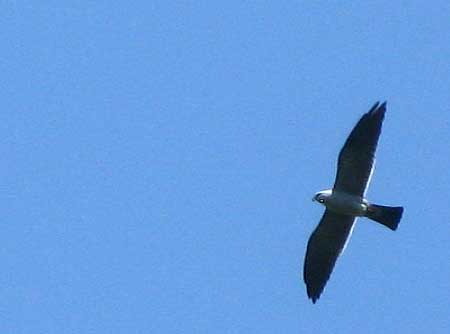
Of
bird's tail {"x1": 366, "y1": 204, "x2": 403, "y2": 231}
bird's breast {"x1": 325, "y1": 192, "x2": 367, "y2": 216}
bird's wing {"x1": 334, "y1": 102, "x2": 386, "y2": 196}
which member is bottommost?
bird's tail {"x1": 366, "y1": 204, "x2": 403, "y2": 231}

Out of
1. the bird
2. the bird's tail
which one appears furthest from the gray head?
the bird's tail

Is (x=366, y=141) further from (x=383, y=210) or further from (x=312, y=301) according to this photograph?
(x=312, y=301)

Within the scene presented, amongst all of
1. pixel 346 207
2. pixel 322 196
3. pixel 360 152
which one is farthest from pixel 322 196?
pixel 360 152

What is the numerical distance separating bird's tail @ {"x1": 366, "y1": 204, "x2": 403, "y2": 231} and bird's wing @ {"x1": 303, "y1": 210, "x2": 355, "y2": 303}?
0.79 meters

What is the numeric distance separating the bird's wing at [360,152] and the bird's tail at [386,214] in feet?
1.46

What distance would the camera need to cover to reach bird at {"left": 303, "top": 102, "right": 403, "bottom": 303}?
85.5ft

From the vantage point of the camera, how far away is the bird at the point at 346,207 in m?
26.0

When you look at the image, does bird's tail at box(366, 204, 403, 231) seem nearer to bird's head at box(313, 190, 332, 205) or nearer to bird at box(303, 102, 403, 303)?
bird at box(303, 102, 403, 303)

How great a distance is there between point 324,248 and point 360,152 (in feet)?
6.61

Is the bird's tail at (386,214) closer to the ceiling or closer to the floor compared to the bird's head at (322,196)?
closer to the floor

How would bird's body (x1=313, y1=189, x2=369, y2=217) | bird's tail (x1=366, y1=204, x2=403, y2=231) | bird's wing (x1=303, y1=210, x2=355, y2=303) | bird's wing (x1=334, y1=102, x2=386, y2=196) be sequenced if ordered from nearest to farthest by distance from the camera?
bird's tail (x1=366, y1=204, x2=403, y2=231), bird's wing (x1=334, y1=102, x2=386, y2=196), bird's body (x1=313, y1=189, x2=369, y2=217), bird's wing (x1=303, y1=210, x2=355, y2=303)

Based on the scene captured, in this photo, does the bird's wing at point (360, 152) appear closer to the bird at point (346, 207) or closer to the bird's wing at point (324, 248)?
the bird at point (346, 207)

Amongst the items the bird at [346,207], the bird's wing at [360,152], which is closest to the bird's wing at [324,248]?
the bird at [346,207]

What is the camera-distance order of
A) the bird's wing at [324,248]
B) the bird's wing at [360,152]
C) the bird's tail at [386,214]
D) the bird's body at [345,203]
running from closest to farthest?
the bird's tail at [386,214]
the bird's wing at [360,152]
the bird's body at [345,203]
the bird's wing at [324,248]
